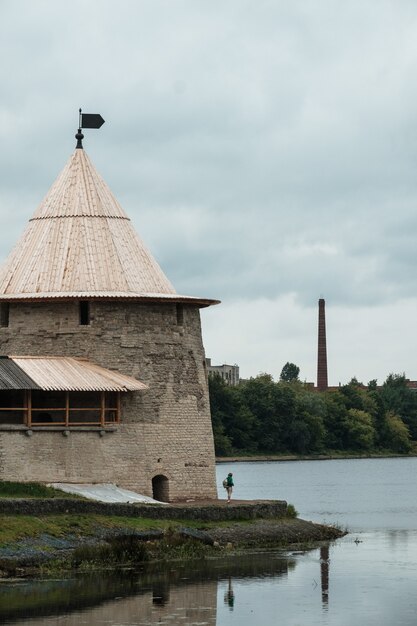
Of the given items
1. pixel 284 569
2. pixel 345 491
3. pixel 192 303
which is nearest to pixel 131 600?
pixel 284 569

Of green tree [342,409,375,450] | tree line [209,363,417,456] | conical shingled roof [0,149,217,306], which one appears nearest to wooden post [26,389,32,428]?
conical shingled roof [0,149,217,306]

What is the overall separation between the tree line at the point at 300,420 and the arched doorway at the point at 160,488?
46.0 meters

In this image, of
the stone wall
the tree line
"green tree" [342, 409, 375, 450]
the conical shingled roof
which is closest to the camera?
the stone wall

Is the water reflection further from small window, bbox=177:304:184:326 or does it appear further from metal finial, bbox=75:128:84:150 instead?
metal finial, bbox=75:128:84:150

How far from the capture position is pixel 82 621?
95.1 feet

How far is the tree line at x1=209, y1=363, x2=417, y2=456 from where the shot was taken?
299 ft

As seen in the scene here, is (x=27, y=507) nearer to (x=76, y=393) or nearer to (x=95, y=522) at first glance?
(x=95, y=522)

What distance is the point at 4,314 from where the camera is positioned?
42.8 meters

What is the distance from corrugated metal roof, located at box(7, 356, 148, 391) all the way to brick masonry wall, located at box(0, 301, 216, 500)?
22.1 inches

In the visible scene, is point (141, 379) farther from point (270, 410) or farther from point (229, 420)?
point (270, 410)

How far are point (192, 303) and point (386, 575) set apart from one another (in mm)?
11050

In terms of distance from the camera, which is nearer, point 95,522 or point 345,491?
point 95,522

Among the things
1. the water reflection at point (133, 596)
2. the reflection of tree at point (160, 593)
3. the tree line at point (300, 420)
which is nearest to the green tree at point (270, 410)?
the tree line at point (300, 420)

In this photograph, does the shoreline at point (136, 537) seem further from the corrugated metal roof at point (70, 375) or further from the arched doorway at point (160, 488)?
the corrugated metal roof at point (70, 375)
